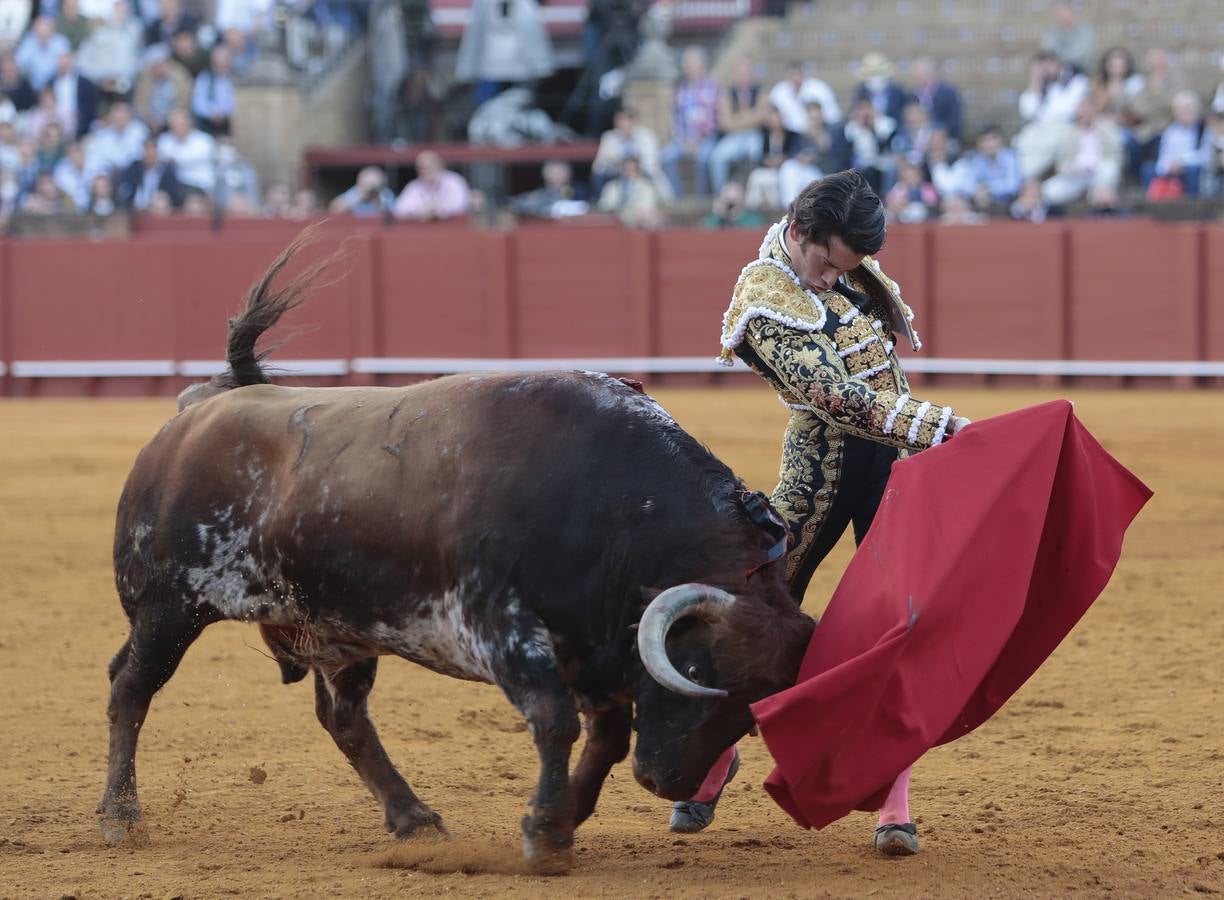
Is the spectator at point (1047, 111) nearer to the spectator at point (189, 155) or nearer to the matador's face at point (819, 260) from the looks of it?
the spectator at point (189, 155)

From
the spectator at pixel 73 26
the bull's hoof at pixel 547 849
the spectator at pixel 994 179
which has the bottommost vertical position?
the bull's hoof at pixel 547 849

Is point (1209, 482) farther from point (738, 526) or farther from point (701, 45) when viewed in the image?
point (701, 45)

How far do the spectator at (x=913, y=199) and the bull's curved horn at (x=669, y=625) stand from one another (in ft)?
33.0

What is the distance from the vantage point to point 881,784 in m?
3.40

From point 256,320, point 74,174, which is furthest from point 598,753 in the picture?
point 74,174

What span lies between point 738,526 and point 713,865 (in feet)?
2.22

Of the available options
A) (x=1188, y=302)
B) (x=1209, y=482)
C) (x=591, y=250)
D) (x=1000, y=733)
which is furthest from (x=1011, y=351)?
(x=1000, y=733)

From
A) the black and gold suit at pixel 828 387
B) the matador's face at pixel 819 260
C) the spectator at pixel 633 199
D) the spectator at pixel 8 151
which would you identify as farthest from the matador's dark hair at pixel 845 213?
the spectator at pixel 8 151

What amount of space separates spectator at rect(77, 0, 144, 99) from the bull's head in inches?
540

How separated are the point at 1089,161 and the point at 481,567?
1035cm

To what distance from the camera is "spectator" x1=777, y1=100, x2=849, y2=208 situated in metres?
13.1

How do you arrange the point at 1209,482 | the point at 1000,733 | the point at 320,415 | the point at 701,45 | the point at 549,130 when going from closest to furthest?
the point at 320,415 → the point at 1000,733 → the point at 1209,482 → the point at 549,130 → the point at 701,45

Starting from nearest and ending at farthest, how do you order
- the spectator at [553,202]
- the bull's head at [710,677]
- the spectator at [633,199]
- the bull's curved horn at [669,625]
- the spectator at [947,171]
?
the bull's curved horn at [669,625] → the bull's head at [710,677] → the spectator at [947,171] → the spectator at [633,199] → the spectator at [553,202]

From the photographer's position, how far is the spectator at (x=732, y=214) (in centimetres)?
1343
